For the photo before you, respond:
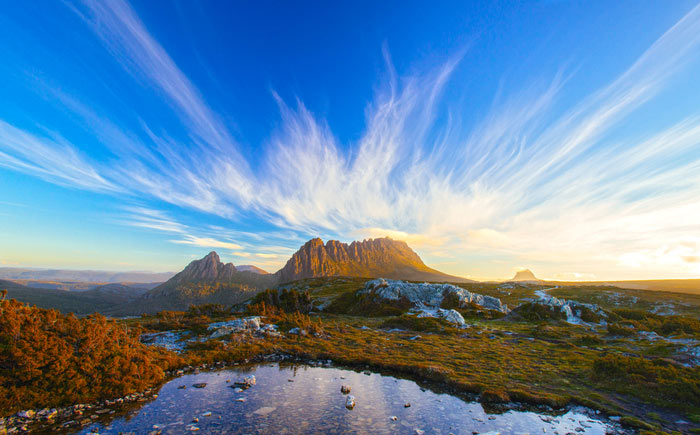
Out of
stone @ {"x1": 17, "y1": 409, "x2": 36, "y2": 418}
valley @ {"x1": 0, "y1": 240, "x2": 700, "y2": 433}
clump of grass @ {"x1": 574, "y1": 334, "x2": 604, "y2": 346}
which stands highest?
stone @ {"x1": 17, "y1": 409, "x2": 36, "y2": 418}

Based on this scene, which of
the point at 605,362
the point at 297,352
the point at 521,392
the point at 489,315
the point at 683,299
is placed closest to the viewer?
the point at 521,392

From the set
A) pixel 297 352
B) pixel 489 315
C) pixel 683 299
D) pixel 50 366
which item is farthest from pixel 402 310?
pixel 683 299

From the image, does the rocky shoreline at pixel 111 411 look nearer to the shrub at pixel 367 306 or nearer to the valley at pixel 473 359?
the valley at pixel 473 359

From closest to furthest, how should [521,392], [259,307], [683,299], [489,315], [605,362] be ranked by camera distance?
1. [521,392]
2. [605,362]
3. [259,307]
4. [489,315]
5. [683,299]

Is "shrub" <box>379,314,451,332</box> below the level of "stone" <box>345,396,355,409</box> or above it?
below

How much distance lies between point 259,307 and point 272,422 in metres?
44.5

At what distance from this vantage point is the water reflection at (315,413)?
14.3 meters

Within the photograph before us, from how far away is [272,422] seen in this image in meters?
14.8

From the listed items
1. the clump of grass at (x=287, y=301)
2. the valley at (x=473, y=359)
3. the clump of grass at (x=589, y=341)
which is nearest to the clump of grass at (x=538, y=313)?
the valley at (x=473, y=359)

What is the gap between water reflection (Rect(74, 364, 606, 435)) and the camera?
14281 millimetres

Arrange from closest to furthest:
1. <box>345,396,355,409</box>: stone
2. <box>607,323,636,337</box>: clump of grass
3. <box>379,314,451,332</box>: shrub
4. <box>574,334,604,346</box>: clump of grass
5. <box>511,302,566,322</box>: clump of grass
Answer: <box>345,396,355,409</box>: stone → <box>574,334,604,346</box>: clump of grass → <box>607,323,636,337</box>: clump of grass → <box>379,314,451,332</box>: shrub → <box>511,302,566,322</box>: clump of grass

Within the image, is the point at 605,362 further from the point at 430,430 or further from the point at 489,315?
the point at 489,315

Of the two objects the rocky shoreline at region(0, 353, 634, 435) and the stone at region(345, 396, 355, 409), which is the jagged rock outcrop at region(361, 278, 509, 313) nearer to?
the rocky shoreline at region(0, 353, 634, 435)

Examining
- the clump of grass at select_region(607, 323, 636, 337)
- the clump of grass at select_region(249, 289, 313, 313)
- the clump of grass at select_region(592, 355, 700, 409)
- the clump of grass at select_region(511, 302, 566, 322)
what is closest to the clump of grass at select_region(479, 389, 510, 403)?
the clump of grass at select_region(592, 355, 700, 409)
